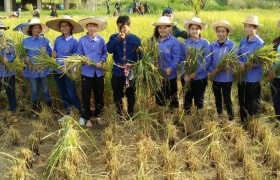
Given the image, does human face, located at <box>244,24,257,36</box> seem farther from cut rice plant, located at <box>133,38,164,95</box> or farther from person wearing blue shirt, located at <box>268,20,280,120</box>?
cut rice plant, located at <box>133,38,164,95</box>

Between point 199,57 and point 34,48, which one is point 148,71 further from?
point 34,48

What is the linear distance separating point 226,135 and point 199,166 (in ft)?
2.68

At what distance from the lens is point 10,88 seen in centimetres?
508

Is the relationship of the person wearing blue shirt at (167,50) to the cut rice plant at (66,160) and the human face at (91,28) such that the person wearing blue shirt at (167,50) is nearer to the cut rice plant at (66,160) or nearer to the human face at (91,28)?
the human face at (91,28)

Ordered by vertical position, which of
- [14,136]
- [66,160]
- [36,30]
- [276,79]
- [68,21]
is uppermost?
[68,21]

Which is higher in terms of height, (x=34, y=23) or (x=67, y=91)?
(x=34, y=23)

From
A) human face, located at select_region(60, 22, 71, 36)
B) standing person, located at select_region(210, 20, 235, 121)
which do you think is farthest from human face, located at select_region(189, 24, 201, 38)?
human face, located at select_region(60, 22, 71, 36)

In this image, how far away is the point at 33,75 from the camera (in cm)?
499

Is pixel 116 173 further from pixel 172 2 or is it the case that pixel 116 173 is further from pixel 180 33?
pixel 172 2

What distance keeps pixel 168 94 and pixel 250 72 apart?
1.04 meters

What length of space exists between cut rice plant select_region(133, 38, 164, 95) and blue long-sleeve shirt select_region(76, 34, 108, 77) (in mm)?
483

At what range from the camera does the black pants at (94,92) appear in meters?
4.66

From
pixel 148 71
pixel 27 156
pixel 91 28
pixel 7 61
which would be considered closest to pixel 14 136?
pixel 27 156

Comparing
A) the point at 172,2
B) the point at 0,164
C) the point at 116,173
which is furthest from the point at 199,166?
the point at 172,2
